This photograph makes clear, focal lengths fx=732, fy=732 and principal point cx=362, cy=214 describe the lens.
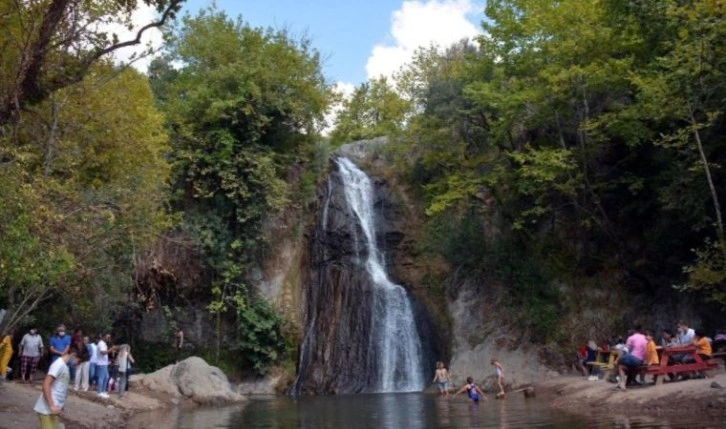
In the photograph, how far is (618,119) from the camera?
81.4 feet

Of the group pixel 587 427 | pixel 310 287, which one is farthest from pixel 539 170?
A: pixel 587 427

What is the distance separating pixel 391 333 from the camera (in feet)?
96.1

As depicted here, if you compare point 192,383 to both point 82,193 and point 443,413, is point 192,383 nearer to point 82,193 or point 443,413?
point 82,193

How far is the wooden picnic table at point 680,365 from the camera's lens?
55.9ft

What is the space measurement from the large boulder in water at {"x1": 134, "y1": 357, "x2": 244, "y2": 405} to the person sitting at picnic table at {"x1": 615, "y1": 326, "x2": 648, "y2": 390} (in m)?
12.0

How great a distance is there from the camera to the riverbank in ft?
45.6

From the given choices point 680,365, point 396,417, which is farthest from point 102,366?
point 680,365

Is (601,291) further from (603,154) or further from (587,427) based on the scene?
(587,427)

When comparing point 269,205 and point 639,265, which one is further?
point 269,205

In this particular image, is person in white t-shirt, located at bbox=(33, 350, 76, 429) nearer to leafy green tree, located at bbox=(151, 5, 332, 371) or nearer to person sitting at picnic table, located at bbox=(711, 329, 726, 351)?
person sitting at picnic table, located at bbox=(711, 329, 726, 351)

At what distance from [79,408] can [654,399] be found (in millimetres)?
12447

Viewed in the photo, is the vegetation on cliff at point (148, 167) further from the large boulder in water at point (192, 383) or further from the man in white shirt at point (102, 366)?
the large boulder in water at point (192, 383)

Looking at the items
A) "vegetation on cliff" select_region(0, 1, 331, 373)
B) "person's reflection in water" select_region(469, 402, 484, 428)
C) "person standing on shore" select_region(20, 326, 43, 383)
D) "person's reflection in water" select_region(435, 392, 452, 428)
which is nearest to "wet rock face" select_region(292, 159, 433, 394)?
"vegetation on cliff" select_region(0, 1, 331, 373)

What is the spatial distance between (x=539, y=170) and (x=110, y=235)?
47.9 ft
